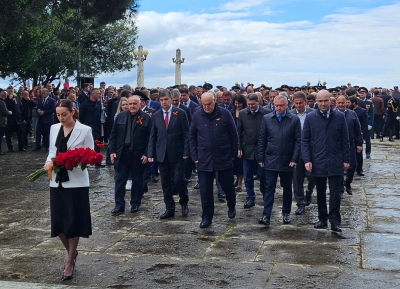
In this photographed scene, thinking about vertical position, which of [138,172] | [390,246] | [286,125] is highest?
[286,125]

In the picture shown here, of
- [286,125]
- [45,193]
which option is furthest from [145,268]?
[45,193]

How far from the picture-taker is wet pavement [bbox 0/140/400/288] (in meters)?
6.35

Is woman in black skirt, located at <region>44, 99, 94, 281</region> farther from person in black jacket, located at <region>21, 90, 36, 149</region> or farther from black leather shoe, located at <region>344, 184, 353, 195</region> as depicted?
person in black jacket, located at <region>21, 90, 36, 149</region>

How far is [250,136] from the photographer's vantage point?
1055 centimetres

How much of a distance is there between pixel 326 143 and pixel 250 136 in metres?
2.26

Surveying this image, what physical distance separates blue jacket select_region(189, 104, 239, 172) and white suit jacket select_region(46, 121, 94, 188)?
247cm

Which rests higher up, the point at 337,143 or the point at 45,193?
the point at 337,143

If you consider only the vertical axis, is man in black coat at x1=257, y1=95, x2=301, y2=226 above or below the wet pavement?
above

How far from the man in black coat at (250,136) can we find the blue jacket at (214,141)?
1.52m

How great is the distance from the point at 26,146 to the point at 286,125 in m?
13.1

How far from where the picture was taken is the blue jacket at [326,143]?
27.6 feet

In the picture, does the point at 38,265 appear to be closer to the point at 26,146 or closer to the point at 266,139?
the point at 266,139

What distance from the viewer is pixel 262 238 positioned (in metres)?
8.09

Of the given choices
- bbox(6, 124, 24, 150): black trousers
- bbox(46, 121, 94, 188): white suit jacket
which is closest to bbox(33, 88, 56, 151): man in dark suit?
bbox(6, 124, 24, 150): black trousers
